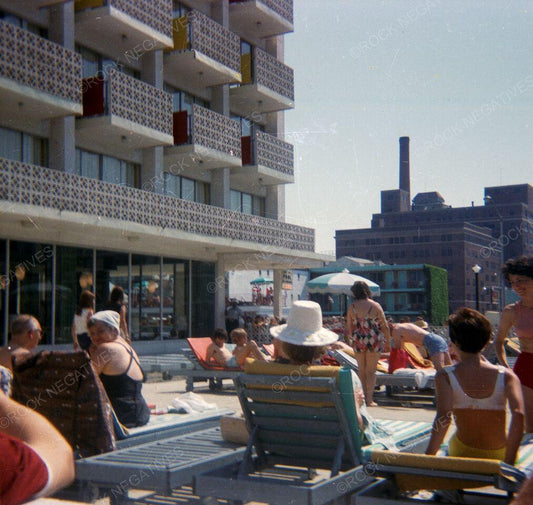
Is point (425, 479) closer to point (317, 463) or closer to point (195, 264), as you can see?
point (317, 463)

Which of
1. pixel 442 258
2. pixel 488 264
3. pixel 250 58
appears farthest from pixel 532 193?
pixel 250 58

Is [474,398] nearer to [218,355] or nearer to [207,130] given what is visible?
[218,355]

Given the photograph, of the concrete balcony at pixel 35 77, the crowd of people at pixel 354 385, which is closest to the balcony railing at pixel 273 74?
the concrete balcony at pixel 35 77

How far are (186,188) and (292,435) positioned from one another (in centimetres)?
2087

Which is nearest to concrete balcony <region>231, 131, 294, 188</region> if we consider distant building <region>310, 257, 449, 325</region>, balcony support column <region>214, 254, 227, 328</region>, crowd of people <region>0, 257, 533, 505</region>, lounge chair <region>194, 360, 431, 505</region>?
balcony support column <region>214, 254, 227, 328</region>

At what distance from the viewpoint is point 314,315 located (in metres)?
5.11

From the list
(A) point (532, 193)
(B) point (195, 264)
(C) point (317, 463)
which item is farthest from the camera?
(A) point (532, 193)

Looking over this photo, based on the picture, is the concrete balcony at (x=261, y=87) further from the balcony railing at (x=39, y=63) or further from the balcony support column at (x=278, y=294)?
the balcony railing at (x=39, y=63)

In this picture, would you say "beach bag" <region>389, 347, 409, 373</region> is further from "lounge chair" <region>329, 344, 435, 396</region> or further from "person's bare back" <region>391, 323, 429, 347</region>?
"person's bare back" <region>391, 323, 429, 347</region>

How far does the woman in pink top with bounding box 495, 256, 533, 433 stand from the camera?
209 inches

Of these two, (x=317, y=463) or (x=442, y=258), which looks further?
(x=442, y=258)

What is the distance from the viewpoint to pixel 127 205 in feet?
64.1

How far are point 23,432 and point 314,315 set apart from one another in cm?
347

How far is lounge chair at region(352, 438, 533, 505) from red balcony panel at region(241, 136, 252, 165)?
2365 cm
